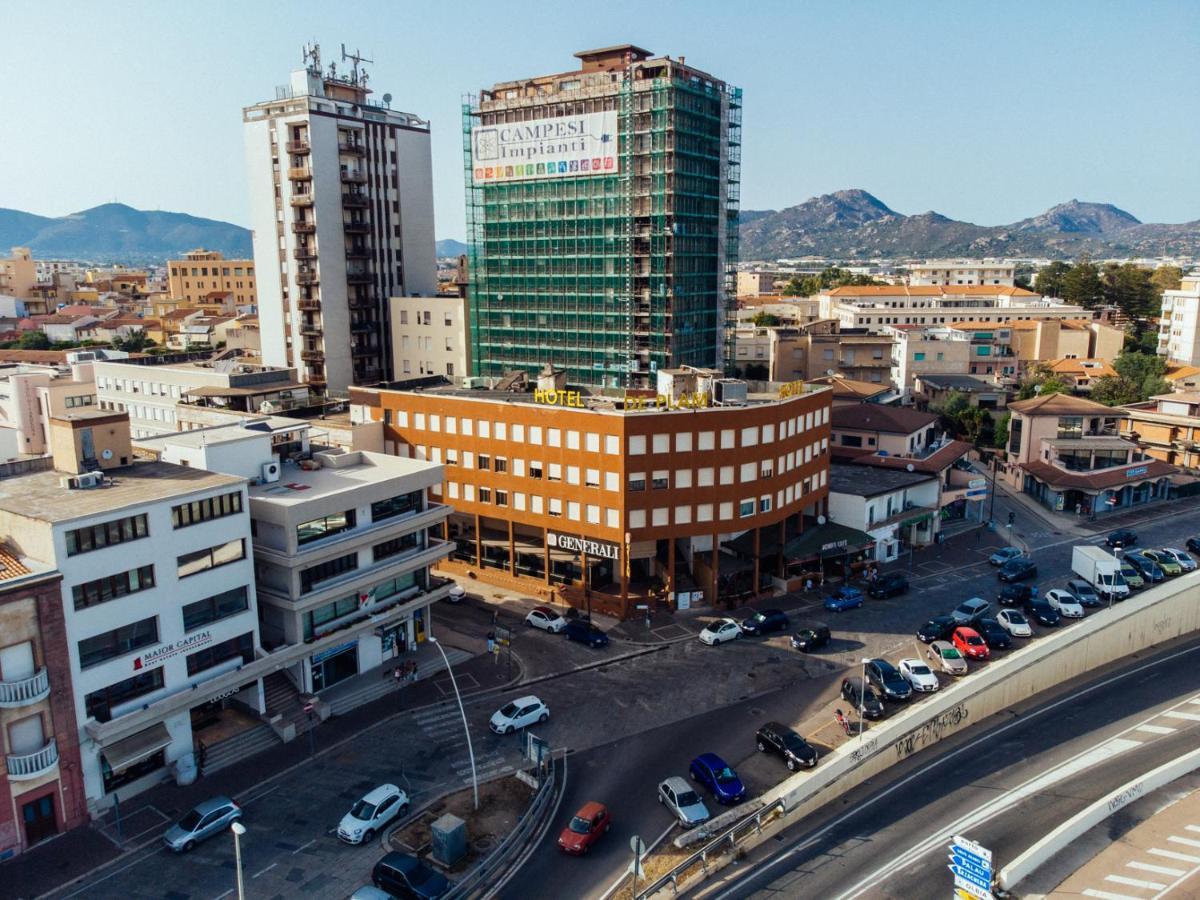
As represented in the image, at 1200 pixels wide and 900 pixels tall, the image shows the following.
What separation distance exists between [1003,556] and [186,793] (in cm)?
6625

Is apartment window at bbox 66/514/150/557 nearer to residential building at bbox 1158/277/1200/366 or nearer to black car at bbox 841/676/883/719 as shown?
black car at bbox 841/676/883/719

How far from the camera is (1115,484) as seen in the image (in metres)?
93.3

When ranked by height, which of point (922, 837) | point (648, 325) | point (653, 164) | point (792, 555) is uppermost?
point (653, 164)

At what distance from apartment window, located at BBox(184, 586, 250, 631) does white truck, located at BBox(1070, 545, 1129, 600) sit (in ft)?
205

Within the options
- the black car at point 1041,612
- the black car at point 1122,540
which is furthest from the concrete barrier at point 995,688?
the black car at point 1122,540

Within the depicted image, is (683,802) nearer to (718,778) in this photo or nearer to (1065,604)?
(718,778)

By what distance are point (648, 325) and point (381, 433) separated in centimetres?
3923

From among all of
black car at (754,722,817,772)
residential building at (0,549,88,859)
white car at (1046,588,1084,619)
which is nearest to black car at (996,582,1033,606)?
white car at (1046,588,1084,619)

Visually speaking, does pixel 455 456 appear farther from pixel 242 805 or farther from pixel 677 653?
pixel 242 805

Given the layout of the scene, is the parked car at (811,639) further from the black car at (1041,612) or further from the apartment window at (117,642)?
the apartment window at (117,642)

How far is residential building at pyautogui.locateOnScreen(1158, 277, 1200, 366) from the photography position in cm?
15375

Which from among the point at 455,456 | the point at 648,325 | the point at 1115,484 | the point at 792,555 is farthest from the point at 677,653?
the point at 1115,484

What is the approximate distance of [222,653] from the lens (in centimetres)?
4809

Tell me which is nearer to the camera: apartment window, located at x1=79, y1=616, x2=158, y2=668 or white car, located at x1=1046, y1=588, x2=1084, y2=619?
apartment window, located at x1=79, y1=616, x2=158, y2=668
